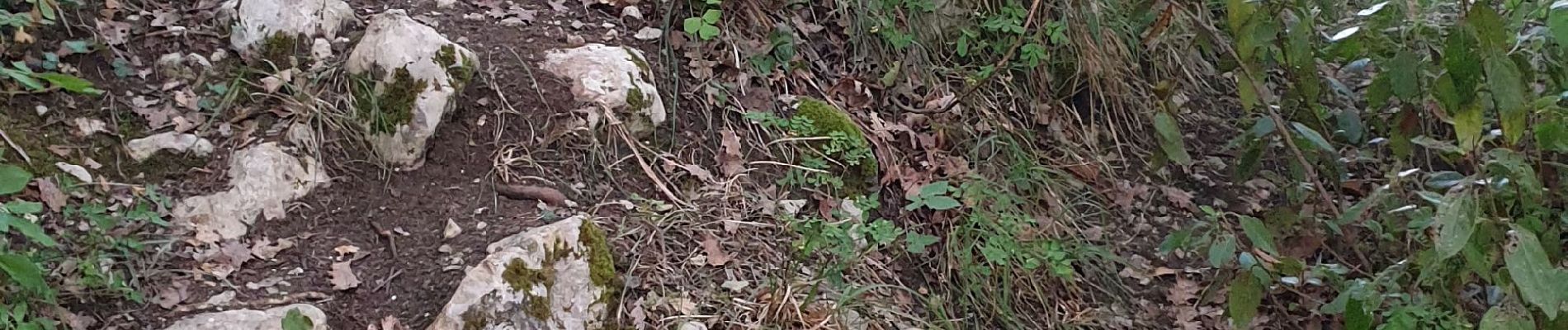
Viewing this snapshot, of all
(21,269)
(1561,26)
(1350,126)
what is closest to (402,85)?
(21,269)

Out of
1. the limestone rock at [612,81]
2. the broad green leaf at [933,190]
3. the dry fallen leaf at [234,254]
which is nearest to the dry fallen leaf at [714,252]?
the limestone rock at [612,81]

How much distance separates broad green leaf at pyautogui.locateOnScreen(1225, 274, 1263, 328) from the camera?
101 inches

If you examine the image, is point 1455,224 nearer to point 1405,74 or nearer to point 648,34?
point 1405,74

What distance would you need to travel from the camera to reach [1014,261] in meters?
3.10

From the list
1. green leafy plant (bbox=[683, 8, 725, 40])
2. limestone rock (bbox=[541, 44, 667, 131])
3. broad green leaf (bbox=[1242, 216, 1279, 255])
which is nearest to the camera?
broad green leaf (bbox=[1242, 216, 1279, 255])

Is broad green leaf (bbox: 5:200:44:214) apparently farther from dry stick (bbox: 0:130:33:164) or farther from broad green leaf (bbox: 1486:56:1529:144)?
broad green leaf (bbox: 1486:56:1529:144)

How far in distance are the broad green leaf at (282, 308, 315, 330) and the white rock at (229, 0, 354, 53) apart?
1007 mm

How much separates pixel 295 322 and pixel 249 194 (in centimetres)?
56

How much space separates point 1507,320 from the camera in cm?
208

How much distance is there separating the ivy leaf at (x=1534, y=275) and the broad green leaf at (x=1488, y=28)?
14.0 inches

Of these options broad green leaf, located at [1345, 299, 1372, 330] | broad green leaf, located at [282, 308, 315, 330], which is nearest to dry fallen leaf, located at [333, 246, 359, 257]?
broad green leaf, located at [282, 308, 315, 330]

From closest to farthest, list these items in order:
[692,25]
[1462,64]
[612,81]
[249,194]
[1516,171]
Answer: [1462,64]
[1516,171]
[249,194]
[612,81]
[692,25]

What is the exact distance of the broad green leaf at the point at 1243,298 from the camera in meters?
2.56

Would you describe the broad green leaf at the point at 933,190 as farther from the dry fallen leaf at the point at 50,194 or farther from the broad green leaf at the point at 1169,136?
the dry fallen leaf at the point at 50,194
